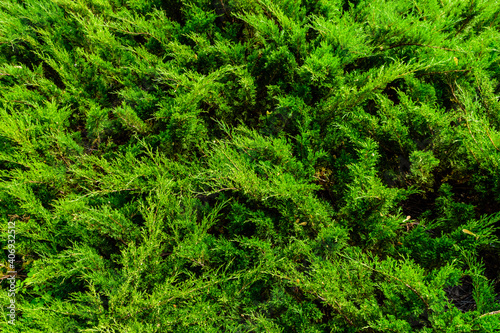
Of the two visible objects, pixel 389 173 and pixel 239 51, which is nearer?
pixel 389 173

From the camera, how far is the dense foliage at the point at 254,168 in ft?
4.52

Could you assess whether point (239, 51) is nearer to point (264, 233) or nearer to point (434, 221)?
point (264, 233)

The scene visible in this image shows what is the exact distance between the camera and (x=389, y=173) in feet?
5.41

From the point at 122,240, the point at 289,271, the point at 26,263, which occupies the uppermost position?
the point at 289,271

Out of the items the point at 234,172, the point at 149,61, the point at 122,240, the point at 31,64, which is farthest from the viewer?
the point at 31,64

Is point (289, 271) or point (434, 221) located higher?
point (434, 221)

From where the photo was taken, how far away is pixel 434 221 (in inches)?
61.1

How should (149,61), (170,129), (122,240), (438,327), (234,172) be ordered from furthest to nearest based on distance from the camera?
(149,61)
(170,129)
(122,240)
(234,172)
(438,327)

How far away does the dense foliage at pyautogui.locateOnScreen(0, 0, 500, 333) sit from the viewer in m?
1.38

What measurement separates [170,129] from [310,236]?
1192 mm

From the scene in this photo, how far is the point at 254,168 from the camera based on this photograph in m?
1.67

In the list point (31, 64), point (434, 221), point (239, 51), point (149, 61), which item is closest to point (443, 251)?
point (434, 221)

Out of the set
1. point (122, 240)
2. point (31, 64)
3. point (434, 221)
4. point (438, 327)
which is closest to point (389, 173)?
point (434, 221)

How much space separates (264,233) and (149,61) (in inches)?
61.9
